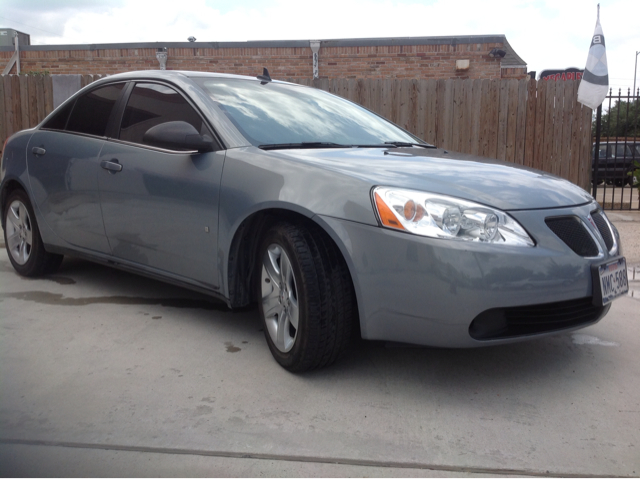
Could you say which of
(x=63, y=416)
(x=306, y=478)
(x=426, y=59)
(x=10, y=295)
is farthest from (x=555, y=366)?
(x=426, y=59)

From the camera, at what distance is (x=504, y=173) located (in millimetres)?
3195

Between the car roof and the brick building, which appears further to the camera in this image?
the brick building

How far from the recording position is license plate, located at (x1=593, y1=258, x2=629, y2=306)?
2852 millimetres

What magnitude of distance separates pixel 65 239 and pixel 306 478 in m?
2.99

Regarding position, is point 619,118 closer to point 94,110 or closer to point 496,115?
point 496,115

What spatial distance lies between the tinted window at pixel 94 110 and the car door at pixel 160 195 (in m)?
0.20

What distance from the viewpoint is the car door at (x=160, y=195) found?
3.46 m

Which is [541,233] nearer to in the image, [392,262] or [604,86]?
[392,262]

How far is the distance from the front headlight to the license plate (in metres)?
0.40

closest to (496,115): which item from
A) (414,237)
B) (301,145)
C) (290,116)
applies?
(290,116)

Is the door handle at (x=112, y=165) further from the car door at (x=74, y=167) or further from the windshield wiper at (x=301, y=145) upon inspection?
the windshield wiper at (x=301, y=145)

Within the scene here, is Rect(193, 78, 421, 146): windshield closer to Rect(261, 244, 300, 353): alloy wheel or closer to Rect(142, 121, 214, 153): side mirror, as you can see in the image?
Rect(142, 121, 214, 153): side mirror

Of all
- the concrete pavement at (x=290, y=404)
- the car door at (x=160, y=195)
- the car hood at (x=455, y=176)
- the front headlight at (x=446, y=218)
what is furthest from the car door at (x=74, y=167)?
the front headlight at (x=446, y=218)

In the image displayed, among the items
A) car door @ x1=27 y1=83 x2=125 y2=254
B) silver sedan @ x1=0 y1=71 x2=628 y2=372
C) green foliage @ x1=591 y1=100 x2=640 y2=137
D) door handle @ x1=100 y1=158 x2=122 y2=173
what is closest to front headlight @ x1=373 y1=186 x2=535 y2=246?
silver sedan @ x1=0 y1=71 x2=628 y2=372
